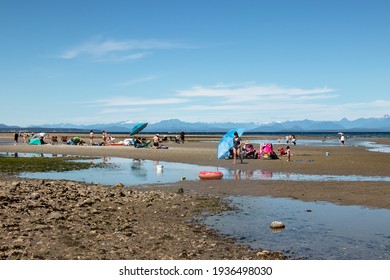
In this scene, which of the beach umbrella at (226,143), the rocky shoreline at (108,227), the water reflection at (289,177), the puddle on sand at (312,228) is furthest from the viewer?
the beach umbrella at (226,143)

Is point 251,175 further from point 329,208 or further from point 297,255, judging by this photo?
point 297,255

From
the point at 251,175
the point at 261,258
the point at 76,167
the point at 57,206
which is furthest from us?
the point at 76,167

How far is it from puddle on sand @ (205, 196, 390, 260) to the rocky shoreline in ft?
2.74

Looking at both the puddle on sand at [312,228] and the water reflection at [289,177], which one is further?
the water reflection at [289,177]

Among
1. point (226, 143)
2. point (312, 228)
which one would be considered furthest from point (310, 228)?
point (226, 143)

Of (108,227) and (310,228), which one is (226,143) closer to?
(310,228)

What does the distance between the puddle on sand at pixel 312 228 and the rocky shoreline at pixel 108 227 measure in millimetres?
834

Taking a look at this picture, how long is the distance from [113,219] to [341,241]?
7389mm

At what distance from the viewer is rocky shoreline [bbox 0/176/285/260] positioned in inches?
416

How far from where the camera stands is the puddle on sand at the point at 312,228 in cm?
1132

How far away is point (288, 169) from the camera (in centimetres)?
3384

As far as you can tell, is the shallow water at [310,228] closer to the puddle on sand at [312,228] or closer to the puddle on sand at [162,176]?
the puddle on sand at [312,228]

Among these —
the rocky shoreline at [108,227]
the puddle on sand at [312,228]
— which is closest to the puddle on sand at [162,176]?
the rocky shoreline at [108,227]
